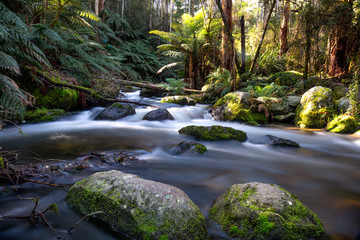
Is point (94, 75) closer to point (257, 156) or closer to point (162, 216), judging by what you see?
point (257, 156)

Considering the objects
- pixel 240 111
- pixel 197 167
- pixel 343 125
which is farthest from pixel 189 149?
pixel 343 125

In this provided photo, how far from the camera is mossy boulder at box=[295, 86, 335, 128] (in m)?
5.98

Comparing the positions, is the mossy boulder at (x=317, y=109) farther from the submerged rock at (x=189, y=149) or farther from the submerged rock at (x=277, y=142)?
the submerged rock at (x=189, y=149)

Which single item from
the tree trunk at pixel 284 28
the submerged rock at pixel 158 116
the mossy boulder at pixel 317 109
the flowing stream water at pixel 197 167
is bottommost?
the flowing stream water at pixel 197 167

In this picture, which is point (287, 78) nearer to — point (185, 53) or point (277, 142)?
point (277, 142)

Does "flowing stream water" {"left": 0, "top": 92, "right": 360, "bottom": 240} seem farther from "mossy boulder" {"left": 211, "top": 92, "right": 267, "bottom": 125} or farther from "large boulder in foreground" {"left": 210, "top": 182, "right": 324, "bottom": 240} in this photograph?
"mossy boulder" {"left": 211, "top": 92, "right": 267, "bottom": 125}

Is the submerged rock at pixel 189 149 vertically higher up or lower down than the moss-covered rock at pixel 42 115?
lower down

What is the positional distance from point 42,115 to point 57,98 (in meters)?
0.74

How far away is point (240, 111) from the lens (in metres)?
6.83

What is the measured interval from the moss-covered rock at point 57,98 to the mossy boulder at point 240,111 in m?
4.56

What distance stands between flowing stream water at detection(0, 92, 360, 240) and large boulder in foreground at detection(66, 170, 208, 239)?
0.12m

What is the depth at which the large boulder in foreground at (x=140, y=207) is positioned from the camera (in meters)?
1.49

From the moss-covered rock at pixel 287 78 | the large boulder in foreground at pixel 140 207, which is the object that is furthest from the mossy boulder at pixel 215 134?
the moss-covered rock at pixel 287 78

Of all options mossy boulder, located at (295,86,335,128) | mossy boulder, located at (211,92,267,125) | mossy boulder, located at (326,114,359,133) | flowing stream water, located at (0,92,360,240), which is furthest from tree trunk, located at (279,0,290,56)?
flowing stream water, located at (0,92,360,240)
